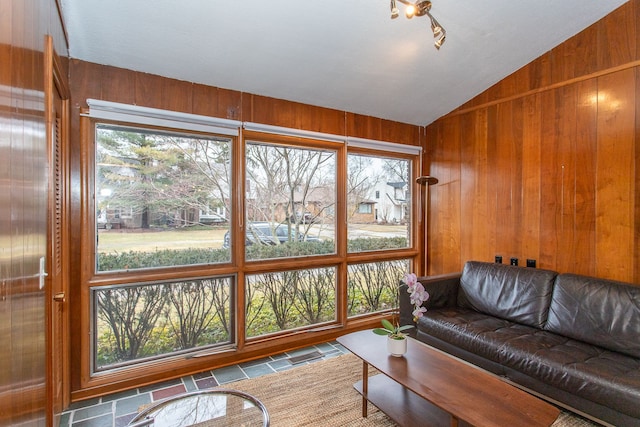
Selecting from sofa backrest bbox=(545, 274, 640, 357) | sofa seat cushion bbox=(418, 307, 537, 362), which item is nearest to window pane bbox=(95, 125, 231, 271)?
sofa seat cushion bbox=(418, 307, 537, 362)

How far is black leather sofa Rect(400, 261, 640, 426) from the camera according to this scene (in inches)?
74.5

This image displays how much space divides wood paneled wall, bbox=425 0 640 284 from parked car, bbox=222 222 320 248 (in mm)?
2018

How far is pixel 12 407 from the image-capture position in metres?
0.91

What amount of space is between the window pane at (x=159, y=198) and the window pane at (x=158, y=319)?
0.74ft

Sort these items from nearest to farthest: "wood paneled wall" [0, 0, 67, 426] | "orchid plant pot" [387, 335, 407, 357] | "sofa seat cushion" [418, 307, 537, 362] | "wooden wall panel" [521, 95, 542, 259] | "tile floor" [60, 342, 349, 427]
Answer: "wood paneled wall" [0, 0, 67, 426], "orchid plant pot" [387, 335, 407, 357], "tile floor" [60, 342, 349, 427], "sofa seat cushion" [418, 307, 537, 362], "wooden wall panel" [521, 95, 542, 259]

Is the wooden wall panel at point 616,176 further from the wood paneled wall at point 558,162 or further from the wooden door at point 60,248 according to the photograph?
the wooden door at point 60,248

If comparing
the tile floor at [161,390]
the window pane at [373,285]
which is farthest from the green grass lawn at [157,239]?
the window pane at [373,285]

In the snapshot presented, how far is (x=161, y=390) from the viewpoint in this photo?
248cm

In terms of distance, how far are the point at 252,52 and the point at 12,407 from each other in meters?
2.48

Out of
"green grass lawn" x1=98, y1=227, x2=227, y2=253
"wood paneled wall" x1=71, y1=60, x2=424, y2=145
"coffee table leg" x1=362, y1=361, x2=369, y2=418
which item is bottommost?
"coffee table leg" x1=362, y1=361, x2=369, y2=418

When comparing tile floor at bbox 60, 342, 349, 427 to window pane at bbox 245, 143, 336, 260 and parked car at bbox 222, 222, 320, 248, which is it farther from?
parked car at bbox 222, 222, 320, 248

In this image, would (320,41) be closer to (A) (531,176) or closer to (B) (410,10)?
(B) (410,10)

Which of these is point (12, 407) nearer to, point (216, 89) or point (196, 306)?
point (196, 306)

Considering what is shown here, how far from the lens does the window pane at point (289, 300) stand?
3137mm
